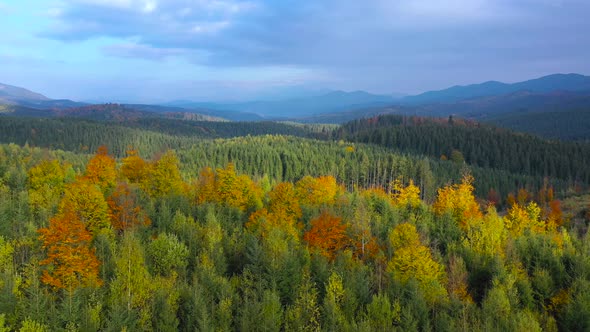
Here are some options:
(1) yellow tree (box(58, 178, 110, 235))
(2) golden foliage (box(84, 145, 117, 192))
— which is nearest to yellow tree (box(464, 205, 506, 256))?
(1) yellow tree (box(58, 178, 110, 235))

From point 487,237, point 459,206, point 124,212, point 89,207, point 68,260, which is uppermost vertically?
point 89,207

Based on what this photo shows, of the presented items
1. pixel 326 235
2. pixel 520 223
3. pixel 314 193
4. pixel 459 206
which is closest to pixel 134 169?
pixel 314 193

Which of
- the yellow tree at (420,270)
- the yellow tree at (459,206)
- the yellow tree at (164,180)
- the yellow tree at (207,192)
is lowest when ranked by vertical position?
the yellow tree at (420,270)

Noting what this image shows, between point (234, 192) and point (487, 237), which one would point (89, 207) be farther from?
point (487, 237)

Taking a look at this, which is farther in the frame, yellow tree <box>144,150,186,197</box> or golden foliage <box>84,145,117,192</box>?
yellow tree <box>144,150,186,197</box>

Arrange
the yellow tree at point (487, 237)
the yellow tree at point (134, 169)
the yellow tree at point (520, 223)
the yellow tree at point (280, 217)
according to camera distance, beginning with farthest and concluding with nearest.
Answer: the yellow tree at point (134, 169)
the yellow tree at point (520, 223)
the yellow tree at point (487, 237)
the yellow tree at point (280, 217)

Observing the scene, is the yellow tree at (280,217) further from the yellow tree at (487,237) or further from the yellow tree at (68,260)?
the yellow tree at (487,237)

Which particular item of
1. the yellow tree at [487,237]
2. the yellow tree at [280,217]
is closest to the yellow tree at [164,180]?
the yellow tree at [280,217]

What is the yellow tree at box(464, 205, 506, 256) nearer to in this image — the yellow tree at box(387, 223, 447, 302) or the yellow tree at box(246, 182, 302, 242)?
the yellow tree at box(387, 223, 447, 302)

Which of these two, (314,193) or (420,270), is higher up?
(314,193)
